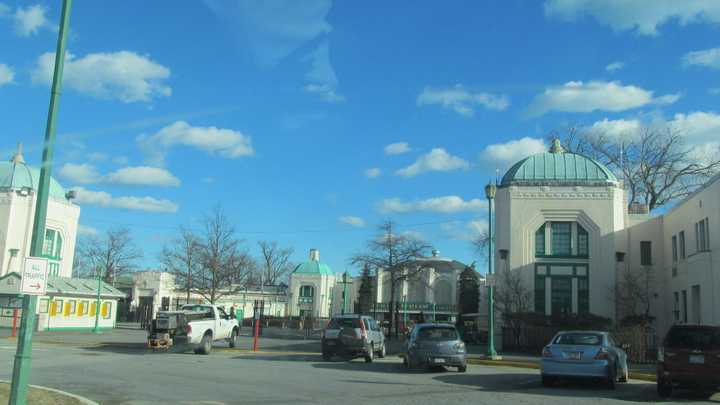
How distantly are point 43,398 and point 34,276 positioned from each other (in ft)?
9.33

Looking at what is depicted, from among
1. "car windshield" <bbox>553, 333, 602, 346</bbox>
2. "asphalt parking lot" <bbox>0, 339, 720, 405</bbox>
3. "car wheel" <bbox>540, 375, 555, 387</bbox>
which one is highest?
"car windshield" <bbox>553, 333, 602, 346</bbox>

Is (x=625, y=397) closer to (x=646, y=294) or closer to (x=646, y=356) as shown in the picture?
(x=646, y=356)

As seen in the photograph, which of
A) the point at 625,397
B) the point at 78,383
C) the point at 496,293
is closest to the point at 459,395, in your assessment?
the point at 625,397

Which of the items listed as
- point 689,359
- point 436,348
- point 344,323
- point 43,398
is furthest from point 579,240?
point 43,398

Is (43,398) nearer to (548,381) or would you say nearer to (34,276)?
(34,276)

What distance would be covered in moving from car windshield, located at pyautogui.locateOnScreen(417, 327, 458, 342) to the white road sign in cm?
1271

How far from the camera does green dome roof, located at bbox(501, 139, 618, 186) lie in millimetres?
36000

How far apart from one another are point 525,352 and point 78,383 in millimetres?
20856

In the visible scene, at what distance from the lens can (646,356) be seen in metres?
25.3

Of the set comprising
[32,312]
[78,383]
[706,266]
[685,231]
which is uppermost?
[685,231]

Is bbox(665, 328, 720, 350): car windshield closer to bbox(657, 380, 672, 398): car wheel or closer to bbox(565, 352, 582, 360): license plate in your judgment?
bbox(657, 380, 672, 398): car wheel

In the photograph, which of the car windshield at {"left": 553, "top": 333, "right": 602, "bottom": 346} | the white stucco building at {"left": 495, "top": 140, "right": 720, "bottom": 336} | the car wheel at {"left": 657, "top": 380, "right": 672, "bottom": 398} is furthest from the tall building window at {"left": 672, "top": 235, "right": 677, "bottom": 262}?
the car wheel at {"left": 657, "top": 380, "right": 672, "bottom": 398}

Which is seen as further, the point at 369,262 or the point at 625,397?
the point at 369,262

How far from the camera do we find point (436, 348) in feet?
65.4
